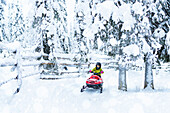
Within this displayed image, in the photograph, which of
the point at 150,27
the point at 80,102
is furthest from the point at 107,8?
the point at 80,102

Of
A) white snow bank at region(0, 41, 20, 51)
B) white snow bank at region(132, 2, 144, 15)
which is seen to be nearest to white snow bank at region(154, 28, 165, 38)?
white snow bank at region(132, 2, 144, 15)

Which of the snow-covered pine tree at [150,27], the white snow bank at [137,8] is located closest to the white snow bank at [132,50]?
the snow-covered pine tree at [150,27]

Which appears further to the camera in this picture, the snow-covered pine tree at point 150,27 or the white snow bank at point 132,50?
the snow-covered pine tree at point 150,27

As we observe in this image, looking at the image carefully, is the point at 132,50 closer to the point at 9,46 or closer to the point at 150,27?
the point at 150,27

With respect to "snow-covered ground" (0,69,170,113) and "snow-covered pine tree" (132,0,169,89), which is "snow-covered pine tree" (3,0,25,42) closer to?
"snow-covered ground" (0,69,170,113)

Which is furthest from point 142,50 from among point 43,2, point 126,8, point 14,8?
point 14,8

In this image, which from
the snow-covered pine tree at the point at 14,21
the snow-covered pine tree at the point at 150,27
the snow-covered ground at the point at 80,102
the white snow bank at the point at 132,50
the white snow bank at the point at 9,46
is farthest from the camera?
the snow-covered pine tree at the point at 14,21

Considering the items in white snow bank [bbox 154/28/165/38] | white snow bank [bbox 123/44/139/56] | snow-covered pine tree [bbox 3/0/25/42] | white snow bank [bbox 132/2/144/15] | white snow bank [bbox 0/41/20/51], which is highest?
snow-covered pine tree [bbox 3/0/25/42]

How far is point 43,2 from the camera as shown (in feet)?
38.4

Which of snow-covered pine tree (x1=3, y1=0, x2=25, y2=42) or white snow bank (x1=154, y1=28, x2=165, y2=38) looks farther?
snow-covered pine tree (x1=3, y1=0, x2=25, y2=42)

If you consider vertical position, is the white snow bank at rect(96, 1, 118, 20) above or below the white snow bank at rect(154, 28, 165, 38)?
above

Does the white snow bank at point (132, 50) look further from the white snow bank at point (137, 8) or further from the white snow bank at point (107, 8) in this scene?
the white snow bank at point (107, 8)

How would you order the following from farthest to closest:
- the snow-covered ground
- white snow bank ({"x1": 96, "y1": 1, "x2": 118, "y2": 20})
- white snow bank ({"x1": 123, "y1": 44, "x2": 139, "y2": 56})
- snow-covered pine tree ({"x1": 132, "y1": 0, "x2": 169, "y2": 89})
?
1. snow-covered pine tree ({"x1": 132, "y1": 0, "x2": 169, "y2": 89})
2. white snow bank ({"x1": 123, "y1": 44, "x2": 139, "y2": 56})
3. white snow bank ({"x1": 96, "y1": 1, "x2": 118, "y2": 20})
4. the snow-covered ground

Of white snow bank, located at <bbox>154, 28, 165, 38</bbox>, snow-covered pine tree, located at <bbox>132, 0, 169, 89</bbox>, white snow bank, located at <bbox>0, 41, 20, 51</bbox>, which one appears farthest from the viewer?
white snow bank, located at <bbox>154, 28, 165, 38</bbox>
